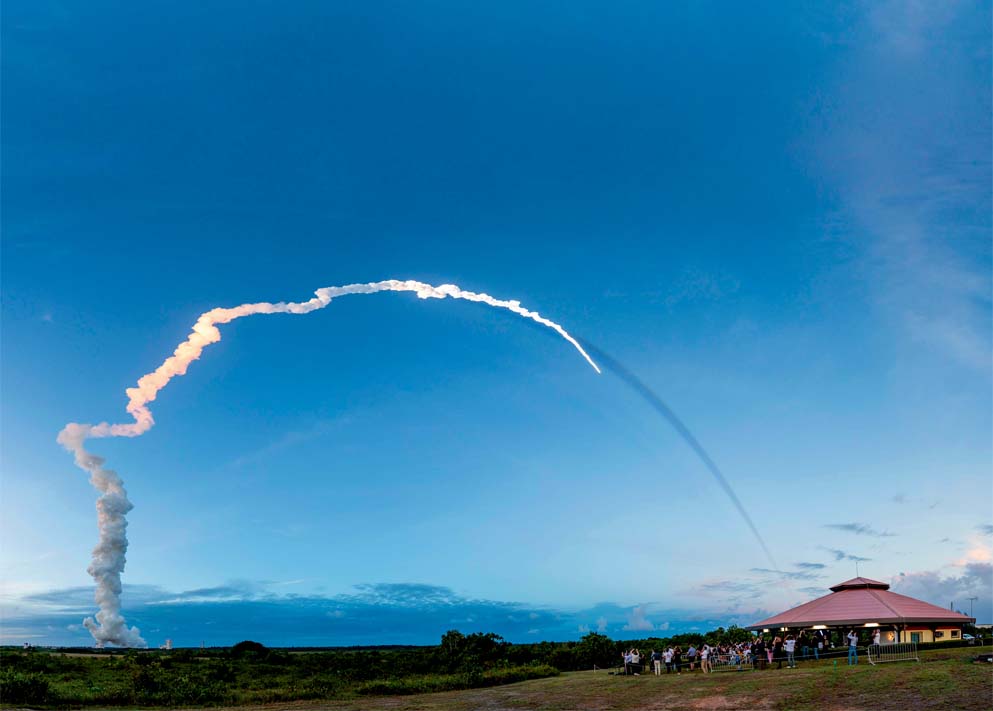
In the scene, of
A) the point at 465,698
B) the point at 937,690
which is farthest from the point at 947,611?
the point at 465,698

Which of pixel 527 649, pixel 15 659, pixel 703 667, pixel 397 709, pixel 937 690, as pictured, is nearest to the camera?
pixel 937 690

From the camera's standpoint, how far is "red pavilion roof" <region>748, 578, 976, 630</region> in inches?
2114

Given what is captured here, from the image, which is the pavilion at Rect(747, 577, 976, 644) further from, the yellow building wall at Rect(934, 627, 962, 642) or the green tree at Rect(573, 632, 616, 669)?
the green tree at Rect(573, 632, 616, 669)

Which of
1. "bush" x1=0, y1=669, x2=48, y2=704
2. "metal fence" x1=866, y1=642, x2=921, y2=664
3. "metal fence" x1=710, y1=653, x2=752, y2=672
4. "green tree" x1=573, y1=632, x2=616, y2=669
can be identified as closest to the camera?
"bush" x1=0, y1=669, x2=48, y2=704

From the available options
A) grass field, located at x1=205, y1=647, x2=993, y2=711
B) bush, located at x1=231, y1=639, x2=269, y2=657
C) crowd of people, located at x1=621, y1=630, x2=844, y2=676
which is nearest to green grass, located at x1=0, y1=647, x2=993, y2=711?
grass field, located at x1=205, y1=647, x2=993, y2=711

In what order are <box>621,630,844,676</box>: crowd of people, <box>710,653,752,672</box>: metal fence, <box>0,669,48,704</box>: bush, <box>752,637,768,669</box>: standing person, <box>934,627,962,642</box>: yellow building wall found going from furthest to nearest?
<box>934,627,962,642</box>: yellow building wall → <box>710,653,752,672</box>: metal fence → <box>621,630,844,676</box>: crowd of people → <box>752,637,768,669</box>: standing person → <box>0,669,48,704</box>: bush

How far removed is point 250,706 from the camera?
39219mm

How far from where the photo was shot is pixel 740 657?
4678cm

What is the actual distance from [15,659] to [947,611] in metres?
69.5

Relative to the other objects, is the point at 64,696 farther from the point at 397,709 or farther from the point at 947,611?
the point at 947,611

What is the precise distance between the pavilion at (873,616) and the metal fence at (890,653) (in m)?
7.06

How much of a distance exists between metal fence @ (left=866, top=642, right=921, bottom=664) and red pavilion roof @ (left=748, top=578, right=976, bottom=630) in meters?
7.19

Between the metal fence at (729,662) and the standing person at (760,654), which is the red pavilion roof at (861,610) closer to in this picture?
the metal fence at (729,662)

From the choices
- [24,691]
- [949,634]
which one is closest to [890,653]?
[949,634]
